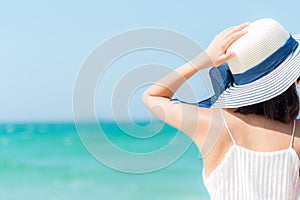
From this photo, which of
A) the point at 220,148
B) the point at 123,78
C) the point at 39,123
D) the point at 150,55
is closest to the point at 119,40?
the point at 123,78

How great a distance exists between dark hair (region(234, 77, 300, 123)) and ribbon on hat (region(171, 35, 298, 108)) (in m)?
0.07

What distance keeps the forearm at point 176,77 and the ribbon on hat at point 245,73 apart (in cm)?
4

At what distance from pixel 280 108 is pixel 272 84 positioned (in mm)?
68

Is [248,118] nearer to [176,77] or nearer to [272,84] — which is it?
[272,84]

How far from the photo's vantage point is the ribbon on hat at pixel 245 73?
150 centimetres

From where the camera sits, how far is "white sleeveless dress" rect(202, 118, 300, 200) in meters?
1.55

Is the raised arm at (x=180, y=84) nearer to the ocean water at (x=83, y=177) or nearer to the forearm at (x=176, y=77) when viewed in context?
the forearm at (x=176, y=77)

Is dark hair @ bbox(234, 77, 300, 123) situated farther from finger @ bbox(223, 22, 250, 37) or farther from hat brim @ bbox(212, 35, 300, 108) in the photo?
finger @ bbox(223, 22, 250, 37)

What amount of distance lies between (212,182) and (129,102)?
308 millimetres

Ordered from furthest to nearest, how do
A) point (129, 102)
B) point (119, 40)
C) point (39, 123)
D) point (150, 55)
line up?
point (39, 123)
point (150, 55)
point (129, 102)
point (119, 40)

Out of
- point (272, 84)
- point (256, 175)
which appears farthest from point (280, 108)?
point (256, 175)

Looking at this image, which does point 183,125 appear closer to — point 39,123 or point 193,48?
point 193,48

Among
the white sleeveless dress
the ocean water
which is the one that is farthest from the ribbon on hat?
the ocean water

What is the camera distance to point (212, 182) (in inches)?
62.7
